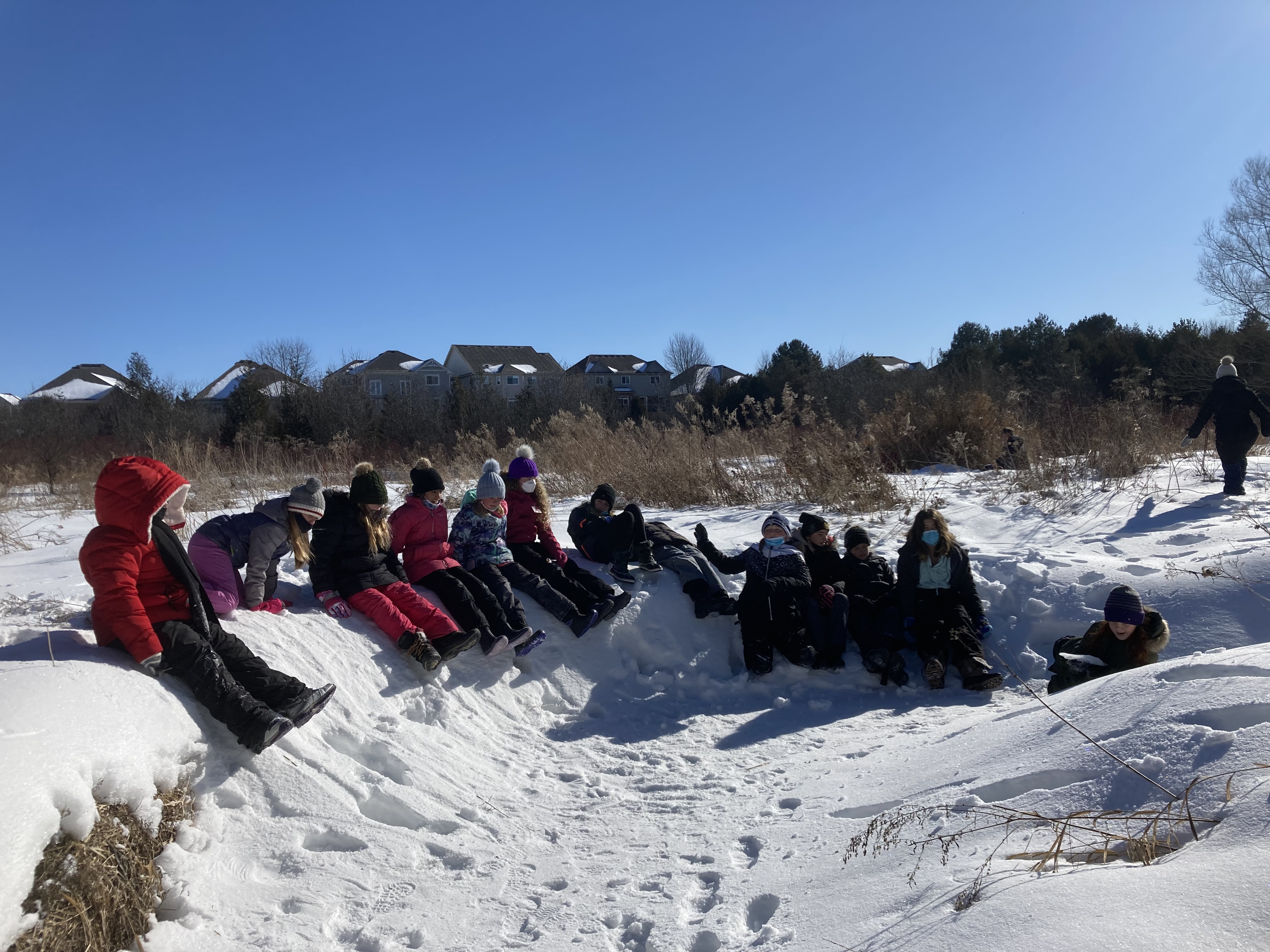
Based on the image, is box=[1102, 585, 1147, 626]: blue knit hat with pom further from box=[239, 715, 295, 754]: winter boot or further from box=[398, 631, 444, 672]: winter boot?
box=[239, 715, 295, 754]: winter boot

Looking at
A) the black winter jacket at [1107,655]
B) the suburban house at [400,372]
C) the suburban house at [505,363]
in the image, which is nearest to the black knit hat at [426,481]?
the black winter jacket at [1107,655]

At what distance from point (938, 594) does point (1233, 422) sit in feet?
18.9

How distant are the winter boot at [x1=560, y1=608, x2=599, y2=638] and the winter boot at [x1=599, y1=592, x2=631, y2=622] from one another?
0.29 feet

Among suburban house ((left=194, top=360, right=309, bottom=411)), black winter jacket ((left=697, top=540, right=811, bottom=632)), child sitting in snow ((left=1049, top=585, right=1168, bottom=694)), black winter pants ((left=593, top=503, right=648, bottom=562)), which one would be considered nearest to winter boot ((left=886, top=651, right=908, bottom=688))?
black winter jacket ((left=697, top=540, right=811, bottom=632))

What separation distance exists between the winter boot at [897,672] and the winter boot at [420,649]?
127 inches

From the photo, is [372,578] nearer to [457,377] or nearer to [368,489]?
[368,489]

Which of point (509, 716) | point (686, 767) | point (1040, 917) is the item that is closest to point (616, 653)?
point (509, 716)

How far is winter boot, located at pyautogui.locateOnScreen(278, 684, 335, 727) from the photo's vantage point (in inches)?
146

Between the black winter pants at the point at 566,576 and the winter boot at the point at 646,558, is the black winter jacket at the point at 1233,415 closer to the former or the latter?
the winter boot at the point at 646,558

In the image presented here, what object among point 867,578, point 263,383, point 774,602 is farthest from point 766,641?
point 263,383

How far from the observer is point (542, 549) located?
651 cm

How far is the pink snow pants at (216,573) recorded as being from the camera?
4406mm

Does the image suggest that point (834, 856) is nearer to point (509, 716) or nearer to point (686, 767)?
point (686, 767)

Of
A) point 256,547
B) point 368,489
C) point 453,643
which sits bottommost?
point 453,643
